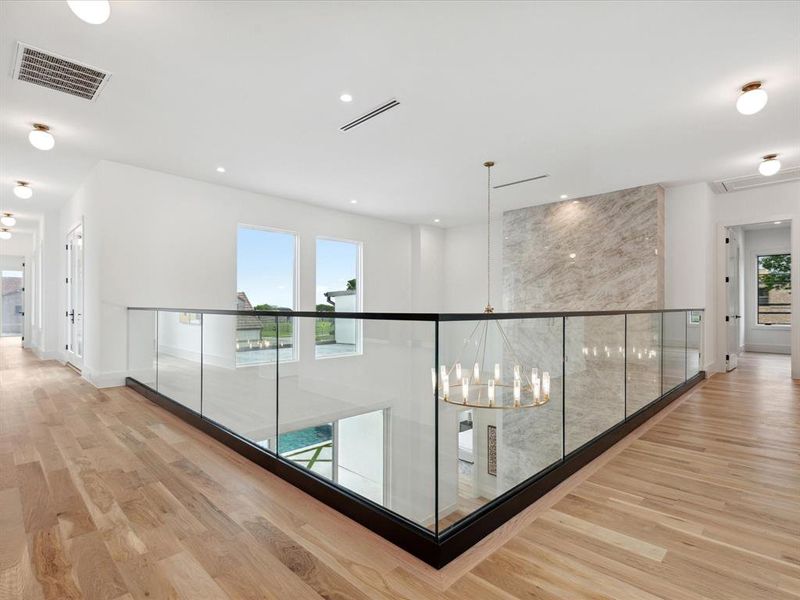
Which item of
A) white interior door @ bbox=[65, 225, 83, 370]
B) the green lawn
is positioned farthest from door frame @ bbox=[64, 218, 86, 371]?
the green lawn

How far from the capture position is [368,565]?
1681 millimetres

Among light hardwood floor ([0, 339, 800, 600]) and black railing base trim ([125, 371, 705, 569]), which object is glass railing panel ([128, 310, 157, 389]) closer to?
light hardwood floor ([0, 339, 800, 600])

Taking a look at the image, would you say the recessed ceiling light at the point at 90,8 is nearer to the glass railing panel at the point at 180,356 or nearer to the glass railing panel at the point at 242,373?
the glass railing panel at the point at 242,373

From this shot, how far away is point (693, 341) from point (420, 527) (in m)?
5.76

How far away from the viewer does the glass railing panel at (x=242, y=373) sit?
2979mm

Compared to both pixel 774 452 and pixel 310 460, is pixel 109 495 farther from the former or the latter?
pixel 774 452

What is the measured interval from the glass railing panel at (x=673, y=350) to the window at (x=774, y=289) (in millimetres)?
6563

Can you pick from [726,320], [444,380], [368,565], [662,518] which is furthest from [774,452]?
[726,320]

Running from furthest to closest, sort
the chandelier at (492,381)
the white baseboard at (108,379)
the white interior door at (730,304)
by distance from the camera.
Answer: the white interior door at (730,304) < the white baseboard at (108,379) < the chandelier at (492,381)

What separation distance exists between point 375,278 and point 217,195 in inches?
141

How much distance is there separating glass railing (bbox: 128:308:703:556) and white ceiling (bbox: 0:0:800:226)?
6.32 ft

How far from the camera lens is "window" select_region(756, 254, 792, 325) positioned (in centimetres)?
964

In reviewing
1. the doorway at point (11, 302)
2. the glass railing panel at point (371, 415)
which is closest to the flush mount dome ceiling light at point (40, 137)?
the glass railing panel at point (371, 415)

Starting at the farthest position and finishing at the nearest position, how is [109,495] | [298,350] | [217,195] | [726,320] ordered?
[726,320]
[217,195]
[298,350]
[109,495]
